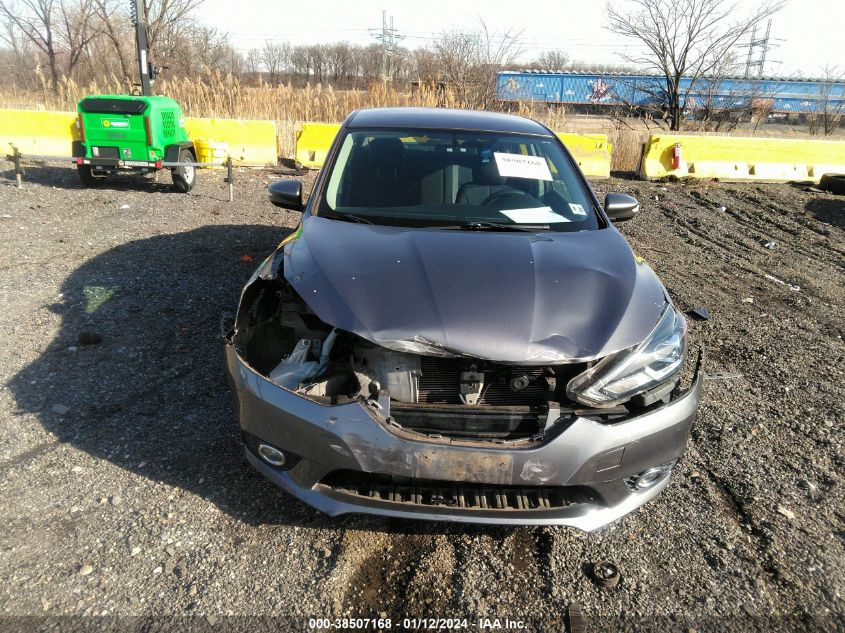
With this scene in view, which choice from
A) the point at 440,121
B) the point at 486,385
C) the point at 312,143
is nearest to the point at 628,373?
the point at 486,385

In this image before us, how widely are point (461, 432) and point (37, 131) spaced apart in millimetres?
13189

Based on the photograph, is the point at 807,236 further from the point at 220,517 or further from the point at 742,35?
the point at 742,35

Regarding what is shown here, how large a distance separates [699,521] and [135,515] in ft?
8.18

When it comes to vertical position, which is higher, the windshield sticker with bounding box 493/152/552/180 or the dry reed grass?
the dry reed grass

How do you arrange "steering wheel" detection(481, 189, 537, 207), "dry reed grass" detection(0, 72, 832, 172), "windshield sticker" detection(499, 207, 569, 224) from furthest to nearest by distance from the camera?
"dry reed grass" detection(0, 72, 832, 172) → "steering wheel" detection(481, 189, 537, 207) → "windshield sticker" detection(499, 207, 569, 224)

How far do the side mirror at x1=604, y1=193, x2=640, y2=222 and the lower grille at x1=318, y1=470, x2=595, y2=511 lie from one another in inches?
85.8

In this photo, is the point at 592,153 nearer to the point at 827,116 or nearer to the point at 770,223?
the point at 770,223

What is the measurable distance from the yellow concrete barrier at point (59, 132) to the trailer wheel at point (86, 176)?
2171 millimetres

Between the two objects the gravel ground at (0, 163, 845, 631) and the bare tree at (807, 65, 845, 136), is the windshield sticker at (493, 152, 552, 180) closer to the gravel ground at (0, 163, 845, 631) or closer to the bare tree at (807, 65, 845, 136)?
the gravel ground at (0, 163, 845, 631)

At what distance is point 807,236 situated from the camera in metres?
8.53

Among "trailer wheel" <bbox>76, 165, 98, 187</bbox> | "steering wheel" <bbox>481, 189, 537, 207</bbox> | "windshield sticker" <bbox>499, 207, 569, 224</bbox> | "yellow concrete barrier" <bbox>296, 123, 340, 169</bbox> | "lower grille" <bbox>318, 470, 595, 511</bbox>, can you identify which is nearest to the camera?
"lower grille" <bbox>318, 470, 595, 511</bbox>

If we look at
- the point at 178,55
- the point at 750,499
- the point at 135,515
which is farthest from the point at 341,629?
the point at 178,55

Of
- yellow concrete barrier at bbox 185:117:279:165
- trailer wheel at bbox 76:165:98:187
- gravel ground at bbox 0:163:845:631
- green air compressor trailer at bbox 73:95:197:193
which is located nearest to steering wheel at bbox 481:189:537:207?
gravel ground at bbox 0:163:845:631

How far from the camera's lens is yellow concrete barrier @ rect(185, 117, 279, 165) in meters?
12.4
